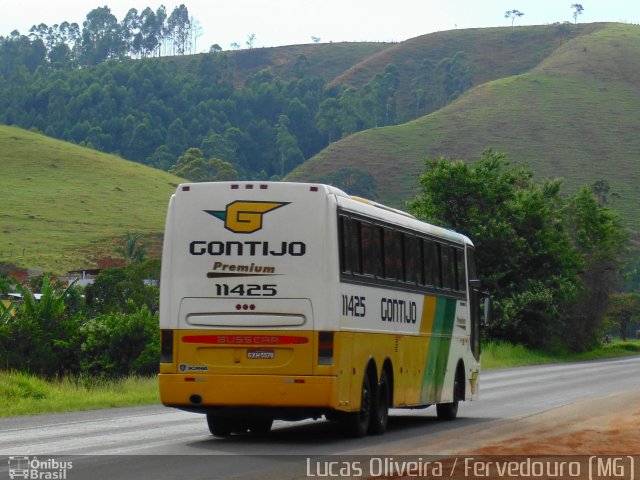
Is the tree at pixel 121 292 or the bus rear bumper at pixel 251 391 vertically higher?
the tree at pixel 121 292

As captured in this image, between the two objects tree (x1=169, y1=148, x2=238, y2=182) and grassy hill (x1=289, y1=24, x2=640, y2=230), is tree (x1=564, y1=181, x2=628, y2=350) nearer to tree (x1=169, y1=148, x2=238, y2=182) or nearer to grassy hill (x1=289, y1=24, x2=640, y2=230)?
grassy hill (x1=289, y1=24, x2=640, y2=230)

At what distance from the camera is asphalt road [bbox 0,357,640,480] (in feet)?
43.4

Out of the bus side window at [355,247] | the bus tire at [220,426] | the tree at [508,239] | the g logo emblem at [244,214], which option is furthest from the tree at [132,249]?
the g logo emblem at [244,214]

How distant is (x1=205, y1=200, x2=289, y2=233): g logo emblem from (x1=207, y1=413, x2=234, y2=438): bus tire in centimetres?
274

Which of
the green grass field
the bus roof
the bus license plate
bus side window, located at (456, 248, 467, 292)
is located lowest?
the green grass field

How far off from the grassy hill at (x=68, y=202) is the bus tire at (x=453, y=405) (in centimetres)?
8751

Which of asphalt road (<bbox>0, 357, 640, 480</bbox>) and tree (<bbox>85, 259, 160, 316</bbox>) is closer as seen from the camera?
asphalt road (<bbox>0, 357, 640, 480</bbox>)

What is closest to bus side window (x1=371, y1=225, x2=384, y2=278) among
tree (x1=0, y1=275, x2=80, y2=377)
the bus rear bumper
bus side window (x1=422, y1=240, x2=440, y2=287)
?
bus side window (x1=422, y1=240, x2=440, y2=287)

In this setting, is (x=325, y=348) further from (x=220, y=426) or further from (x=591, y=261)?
(x=591, y=261)

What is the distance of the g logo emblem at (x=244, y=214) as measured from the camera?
54.0 feet

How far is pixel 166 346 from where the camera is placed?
16.3m

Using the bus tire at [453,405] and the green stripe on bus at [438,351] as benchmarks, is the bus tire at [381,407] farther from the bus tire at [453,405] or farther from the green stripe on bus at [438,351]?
the bus tire at [453,405]

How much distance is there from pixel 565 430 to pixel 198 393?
5509 millimetres

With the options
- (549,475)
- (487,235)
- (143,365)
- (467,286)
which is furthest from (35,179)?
(549,475)
